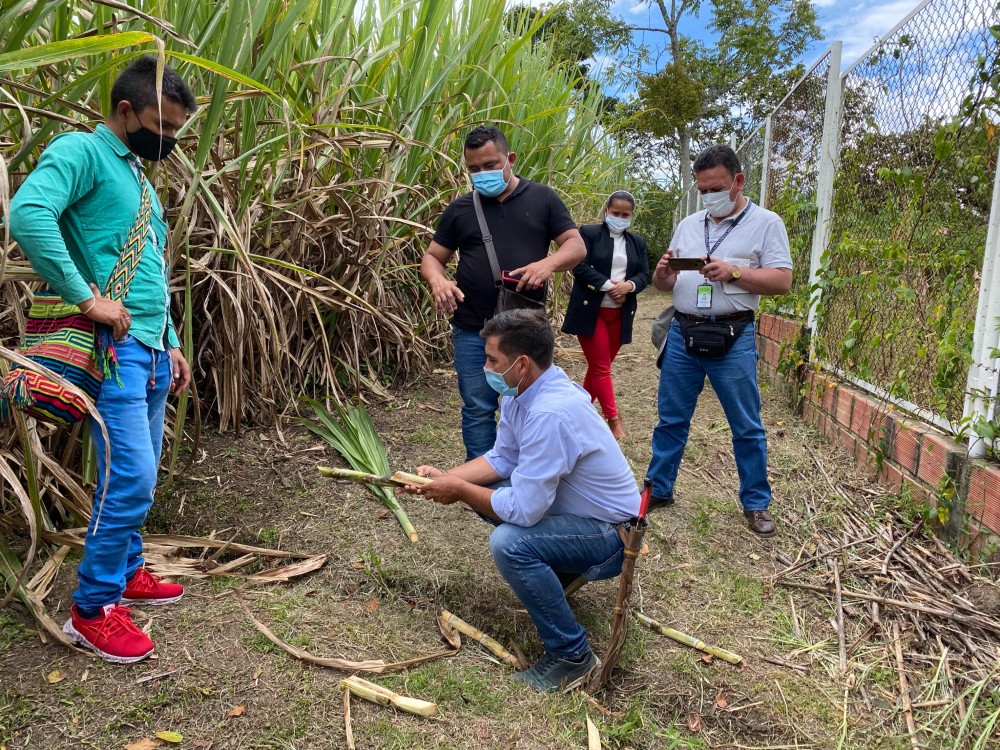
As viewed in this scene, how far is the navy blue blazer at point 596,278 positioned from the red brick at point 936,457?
5.57ft

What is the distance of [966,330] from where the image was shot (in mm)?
2688

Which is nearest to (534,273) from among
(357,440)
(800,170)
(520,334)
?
(520,334)

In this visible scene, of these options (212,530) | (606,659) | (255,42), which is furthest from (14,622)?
(255,42)

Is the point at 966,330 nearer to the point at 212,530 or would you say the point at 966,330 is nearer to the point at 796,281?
the point at 796,281

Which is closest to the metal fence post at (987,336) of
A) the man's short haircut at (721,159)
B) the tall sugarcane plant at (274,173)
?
the man's short haircut at (721,159)

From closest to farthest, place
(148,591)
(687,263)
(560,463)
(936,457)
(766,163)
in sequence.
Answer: (560,463), (148,591), (936,457), (687,263), (766,163)

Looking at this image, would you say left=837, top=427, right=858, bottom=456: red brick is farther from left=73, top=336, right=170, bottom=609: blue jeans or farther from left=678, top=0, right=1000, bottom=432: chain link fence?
left=73, top=336, right=170, bottom=609: blue jeans

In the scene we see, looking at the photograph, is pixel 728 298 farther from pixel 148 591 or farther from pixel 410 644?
pixel 148 591

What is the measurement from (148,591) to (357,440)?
117 cm

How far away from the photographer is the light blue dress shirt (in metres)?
1.96

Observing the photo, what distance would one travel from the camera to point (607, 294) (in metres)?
4.00

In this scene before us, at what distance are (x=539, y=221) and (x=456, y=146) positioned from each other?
59.3 inches

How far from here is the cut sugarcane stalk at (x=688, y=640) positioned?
7.07 feet

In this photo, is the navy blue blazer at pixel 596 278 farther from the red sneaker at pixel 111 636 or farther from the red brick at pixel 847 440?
the red sneaker at pixel 111 636
